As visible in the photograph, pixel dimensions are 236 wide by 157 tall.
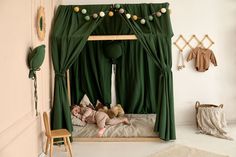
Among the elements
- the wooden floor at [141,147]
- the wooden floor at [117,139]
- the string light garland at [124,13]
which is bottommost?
the wooden floor at [141,147]

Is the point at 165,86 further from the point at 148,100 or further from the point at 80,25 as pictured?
the point at 80,25

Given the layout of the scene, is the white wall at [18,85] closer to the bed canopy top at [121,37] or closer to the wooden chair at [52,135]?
the wooden chair at [52,135]

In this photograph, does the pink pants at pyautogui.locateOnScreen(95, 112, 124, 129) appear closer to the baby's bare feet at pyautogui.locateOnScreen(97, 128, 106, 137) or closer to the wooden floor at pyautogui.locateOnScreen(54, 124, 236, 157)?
the baby's bare feet at pyautogui.locateOnScreen(97, 128, 106, 137)

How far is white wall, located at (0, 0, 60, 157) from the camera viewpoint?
270 centimetres

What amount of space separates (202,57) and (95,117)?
2.10 meters

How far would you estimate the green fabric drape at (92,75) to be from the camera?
205 inches

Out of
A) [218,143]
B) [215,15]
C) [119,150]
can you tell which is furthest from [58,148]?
[215,15]

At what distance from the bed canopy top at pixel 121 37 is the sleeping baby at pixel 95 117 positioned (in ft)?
1.45

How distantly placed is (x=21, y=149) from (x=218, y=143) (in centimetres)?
268

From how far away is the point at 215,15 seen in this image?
535 cm

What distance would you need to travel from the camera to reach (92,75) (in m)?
5.29

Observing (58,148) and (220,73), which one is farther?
(220,73)

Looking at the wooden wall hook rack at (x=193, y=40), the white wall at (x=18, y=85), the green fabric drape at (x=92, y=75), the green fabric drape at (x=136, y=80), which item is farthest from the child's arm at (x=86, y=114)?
the wooden wall hook rack at (x=193, y=40)

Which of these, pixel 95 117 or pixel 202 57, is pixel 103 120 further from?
pixel 202 57
